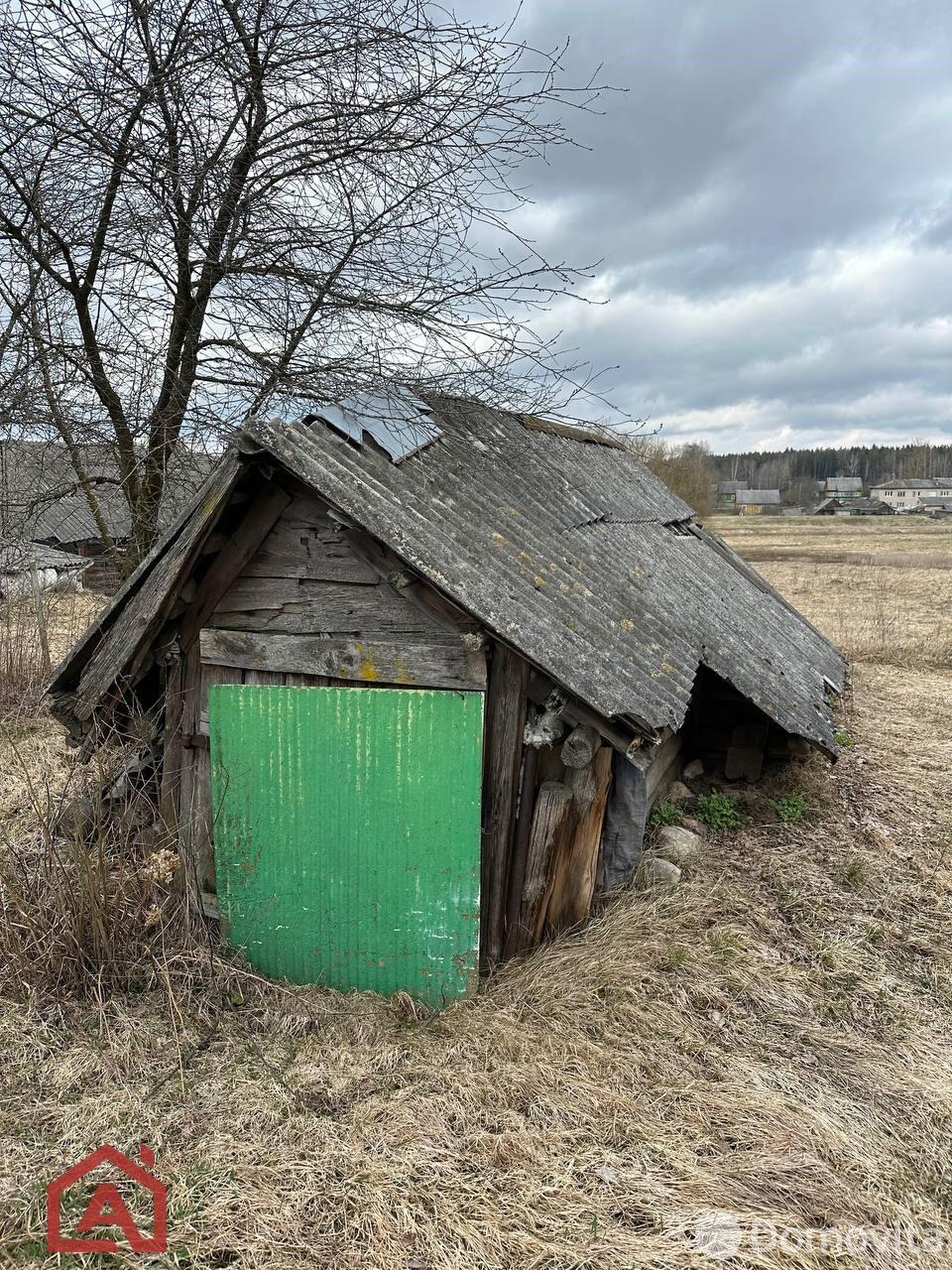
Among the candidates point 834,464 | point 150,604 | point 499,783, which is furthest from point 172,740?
point 834,464

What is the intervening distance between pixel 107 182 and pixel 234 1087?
614 cm

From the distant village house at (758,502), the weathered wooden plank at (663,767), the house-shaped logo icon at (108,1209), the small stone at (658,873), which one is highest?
the distant village house at (758,502)

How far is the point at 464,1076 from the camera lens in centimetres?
371

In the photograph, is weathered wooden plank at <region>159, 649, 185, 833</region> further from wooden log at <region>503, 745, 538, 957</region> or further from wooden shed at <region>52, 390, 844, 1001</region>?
wooden log at <region>503, 745, 538, 957</region>

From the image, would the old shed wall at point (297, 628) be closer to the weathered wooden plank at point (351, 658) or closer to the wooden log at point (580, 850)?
the weathered wooden plank at point (351, 658)

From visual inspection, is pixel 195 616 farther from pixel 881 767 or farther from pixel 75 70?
pixel 881 767

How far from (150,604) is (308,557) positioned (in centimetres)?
93

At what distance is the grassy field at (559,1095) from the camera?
2928 mm

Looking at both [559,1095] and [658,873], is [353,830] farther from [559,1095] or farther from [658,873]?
[658,873]

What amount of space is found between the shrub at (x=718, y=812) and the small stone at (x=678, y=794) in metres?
0.12

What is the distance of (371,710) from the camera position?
14.1 ft

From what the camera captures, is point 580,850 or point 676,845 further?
point 676,845

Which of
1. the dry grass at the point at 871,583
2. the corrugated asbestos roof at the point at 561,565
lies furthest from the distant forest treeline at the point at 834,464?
the corrugated asbestos roof at the point at 561,565

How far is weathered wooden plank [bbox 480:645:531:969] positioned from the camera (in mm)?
4305
